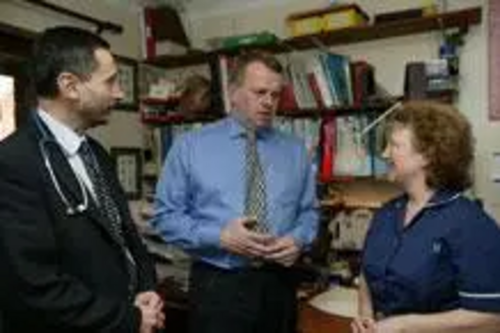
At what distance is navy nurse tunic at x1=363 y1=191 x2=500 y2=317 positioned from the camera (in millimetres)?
1466

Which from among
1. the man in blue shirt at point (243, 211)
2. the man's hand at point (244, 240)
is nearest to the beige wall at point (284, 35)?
the man in blue shirt at point (243, 211)

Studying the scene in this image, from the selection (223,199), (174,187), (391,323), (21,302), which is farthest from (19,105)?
(391,323)

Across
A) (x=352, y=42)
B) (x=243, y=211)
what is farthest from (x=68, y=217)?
(x=352, y=42)

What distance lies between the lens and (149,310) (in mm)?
1525

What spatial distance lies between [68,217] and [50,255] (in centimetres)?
10

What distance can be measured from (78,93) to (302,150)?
3.29ft

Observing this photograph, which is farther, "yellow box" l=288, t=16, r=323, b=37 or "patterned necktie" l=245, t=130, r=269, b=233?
"yellow box" l=288, t=16, r=323, b=37

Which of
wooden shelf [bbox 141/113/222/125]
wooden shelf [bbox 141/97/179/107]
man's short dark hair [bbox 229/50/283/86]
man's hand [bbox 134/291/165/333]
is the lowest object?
man's hand [bbox 134/291/165/333]

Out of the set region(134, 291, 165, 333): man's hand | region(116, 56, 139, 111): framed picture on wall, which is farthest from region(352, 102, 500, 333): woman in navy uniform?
region(116, 56, 139, 111): framed picture on wall

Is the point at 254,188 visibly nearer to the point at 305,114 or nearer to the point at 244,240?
the point at 244,240

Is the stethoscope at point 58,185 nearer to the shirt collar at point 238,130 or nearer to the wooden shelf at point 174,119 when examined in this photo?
the shirt collar at point 238,130

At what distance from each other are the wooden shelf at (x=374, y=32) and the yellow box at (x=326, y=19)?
0.11ft

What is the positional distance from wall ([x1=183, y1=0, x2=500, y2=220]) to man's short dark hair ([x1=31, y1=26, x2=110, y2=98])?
1911 millimetres

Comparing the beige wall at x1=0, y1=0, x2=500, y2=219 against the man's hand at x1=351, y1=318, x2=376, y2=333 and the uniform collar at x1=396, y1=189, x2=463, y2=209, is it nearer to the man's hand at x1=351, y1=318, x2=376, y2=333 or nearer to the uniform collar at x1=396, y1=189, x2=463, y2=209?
the uniform collar at x1=396, y1=189, x2=463, y2=209
